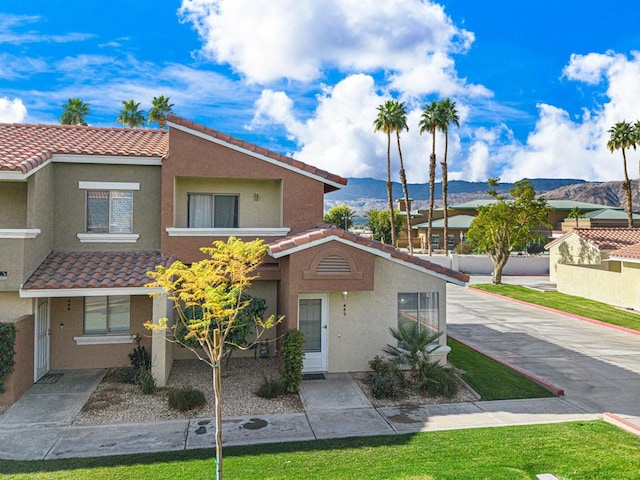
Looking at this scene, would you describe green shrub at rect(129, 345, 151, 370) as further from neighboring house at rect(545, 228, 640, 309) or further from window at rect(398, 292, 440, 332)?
neighboring house at rect(545, 228, 640, 309)

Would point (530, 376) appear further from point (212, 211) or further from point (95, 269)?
point (95, 269)

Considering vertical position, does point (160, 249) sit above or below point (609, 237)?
below

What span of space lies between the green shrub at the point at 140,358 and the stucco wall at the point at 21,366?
257 cm

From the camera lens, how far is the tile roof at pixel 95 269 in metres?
12.4

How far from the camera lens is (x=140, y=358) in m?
13.1

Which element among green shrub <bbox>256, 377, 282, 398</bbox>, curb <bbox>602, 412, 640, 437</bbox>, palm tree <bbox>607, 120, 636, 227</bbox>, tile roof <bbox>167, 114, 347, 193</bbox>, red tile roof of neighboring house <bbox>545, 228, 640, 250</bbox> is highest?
palm tree <bbox>607, 120, 636, 227</bbox>

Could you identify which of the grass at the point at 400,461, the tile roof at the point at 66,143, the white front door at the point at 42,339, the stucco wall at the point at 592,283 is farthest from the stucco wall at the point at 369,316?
the stucco wall at the point at 592,283

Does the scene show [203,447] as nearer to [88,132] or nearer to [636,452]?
[636,452]

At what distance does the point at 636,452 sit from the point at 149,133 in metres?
18.1

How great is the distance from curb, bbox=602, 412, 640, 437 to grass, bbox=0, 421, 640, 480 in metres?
0.39

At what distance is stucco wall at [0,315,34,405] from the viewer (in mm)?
11094

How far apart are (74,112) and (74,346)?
39.1 metres

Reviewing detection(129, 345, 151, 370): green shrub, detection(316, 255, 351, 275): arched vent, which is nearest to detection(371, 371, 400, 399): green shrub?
detection(316, 255, 351, 275): arched vent

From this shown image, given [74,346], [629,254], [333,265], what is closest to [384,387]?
[333,265]
